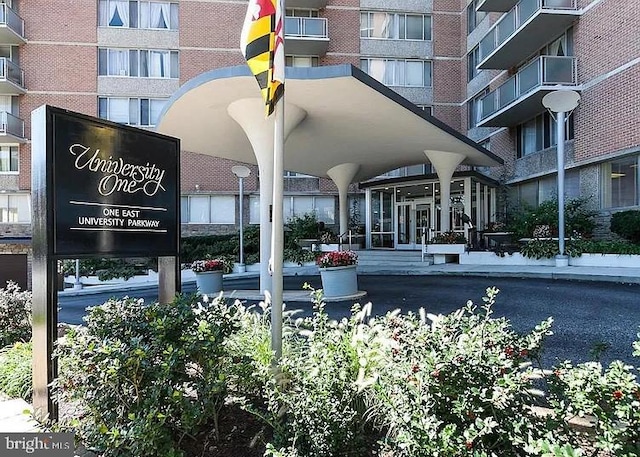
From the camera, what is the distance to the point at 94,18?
25.5m

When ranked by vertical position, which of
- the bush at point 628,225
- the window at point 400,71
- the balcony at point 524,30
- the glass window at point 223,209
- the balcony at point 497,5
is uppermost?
the balcony at point 497,5

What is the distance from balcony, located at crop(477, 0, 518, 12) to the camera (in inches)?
818

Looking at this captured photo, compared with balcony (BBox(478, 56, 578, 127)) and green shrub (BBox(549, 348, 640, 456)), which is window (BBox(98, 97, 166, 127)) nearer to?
balcony (BBox(478, 56, 578, 127))

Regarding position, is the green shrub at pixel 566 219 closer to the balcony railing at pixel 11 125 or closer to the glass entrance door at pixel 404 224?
the glass entrance door at pixel 404 224

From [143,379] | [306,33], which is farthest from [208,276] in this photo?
[306,33]

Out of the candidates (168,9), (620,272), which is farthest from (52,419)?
(168,9)

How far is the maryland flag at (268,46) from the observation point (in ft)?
11.5

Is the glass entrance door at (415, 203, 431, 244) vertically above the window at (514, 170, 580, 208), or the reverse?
the window at (514, 170, 580, 208)

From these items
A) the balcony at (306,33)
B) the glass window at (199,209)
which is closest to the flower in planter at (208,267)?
the glass window at (199,209)

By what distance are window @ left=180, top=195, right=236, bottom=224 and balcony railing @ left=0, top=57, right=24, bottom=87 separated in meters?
11.2

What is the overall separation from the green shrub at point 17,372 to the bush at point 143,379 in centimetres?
117

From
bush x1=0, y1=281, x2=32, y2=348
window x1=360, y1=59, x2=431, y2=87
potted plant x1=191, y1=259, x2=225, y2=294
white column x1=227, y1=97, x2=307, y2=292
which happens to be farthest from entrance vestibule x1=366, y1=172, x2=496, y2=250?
bush x1=0, y1=281, x2=32, y2=348

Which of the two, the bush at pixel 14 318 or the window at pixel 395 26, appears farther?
the window at pixel 395 26

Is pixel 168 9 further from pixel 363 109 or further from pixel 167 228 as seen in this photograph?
pixel 167 228
